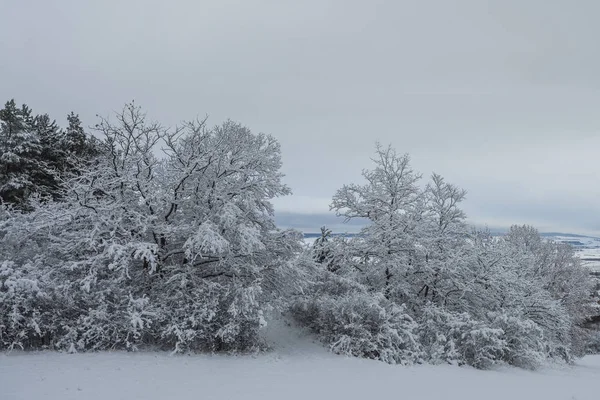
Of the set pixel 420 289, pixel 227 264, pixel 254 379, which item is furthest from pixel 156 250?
pixel 420 289

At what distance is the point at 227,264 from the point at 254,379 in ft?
14.3

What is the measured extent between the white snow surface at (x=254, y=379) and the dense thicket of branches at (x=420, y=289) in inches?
42.9

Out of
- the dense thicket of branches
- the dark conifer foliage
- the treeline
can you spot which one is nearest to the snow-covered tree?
the treeline

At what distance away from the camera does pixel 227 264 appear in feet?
41.9

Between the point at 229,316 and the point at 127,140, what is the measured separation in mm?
6087

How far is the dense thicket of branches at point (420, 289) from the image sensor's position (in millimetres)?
13398

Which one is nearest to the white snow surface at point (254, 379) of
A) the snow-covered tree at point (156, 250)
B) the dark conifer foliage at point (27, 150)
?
the snow-covered tree at point (156, 250)

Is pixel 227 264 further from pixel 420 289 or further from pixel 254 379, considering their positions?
pixel 420 289

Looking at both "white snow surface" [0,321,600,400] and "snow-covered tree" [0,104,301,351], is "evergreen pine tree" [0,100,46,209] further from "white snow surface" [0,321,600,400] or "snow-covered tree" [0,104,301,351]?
"white snow surface" [0,321,600,400]

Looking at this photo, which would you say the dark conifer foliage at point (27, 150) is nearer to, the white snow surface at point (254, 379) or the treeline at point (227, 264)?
the treeline at point (227, 264)

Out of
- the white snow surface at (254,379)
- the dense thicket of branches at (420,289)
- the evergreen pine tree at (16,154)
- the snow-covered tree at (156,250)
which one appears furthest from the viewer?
the evergreen pine tree at (16,154)

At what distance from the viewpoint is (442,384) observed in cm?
1018

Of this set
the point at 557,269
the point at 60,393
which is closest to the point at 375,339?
the point at 60,393

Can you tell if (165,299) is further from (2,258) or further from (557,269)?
(557,269)
